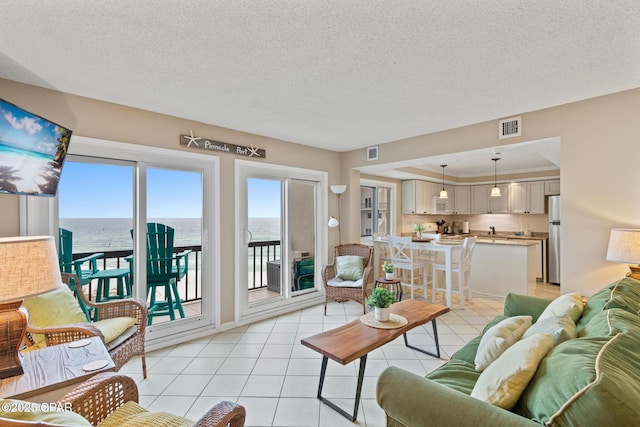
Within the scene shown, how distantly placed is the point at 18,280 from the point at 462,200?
7824 mm

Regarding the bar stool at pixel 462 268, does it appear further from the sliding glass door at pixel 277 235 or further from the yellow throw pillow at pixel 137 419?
the yellow throw pillow at pixel 137 419

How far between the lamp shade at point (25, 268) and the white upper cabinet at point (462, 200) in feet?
25.1

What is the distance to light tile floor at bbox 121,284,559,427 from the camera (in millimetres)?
2053

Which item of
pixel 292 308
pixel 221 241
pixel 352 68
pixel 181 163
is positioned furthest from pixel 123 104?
pixel 292 308

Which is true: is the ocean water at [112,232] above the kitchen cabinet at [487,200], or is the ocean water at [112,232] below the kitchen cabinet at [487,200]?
below

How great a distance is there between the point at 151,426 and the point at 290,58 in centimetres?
217

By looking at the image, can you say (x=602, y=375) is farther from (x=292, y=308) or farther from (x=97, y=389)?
(x=292, y=308)

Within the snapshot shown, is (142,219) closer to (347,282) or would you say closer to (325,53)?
(325,53)

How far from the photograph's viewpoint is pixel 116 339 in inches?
84.9

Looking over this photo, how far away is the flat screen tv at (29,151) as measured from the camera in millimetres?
2041

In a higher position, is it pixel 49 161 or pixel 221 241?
pixel 49 161

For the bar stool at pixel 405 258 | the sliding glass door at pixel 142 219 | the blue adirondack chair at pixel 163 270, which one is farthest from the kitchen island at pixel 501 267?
the blue adirondack chair at pixel 163 270

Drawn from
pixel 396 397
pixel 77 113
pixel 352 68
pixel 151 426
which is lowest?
pixel 151 426

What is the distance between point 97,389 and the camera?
4.26ft
